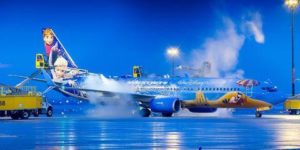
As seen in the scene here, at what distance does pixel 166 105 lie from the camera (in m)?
67.7

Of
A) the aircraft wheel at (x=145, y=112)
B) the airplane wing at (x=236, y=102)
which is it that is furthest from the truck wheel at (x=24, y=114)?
the airplane wing at (x=236, y=102)

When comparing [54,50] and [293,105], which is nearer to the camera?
[293,105]

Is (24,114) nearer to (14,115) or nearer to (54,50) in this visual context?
(14,115)

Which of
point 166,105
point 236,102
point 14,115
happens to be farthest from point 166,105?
point 14,115

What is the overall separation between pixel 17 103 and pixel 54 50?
2415cm

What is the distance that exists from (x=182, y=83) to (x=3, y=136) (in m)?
39.8

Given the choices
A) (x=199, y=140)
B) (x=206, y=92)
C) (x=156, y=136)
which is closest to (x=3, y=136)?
(x=156, y=136)

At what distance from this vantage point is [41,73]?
3268 inches

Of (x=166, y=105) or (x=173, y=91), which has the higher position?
(x=173, y=91)

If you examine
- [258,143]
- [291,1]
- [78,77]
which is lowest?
[258,143]

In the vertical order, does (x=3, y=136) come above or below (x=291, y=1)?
below

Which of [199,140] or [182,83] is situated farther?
[182,83]

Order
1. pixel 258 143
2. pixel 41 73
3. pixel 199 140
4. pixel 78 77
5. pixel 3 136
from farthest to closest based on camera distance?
pixel 41 73
pixel 78 77
pixel 3 136
pixel 199 140
pixel 258 143

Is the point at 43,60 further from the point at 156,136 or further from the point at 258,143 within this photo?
the point at 258,143
